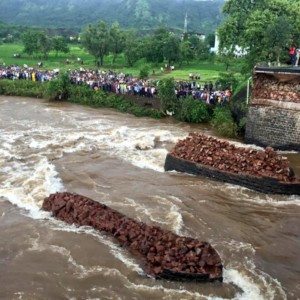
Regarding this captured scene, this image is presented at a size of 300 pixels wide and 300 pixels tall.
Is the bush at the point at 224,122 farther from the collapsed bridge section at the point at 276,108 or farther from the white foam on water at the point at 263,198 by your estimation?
the white foam on water at the point at 263,198

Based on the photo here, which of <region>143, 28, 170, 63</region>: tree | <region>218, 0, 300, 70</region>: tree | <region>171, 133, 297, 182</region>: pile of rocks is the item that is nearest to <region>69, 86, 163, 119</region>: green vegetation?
<region>218, 0, 300, 70</region>: tree

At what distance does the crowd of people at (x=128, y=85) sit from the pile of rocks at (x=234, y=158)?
8620 mm

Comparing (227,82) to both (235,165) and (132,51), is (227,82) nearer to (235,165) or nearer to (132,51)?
(235,165)

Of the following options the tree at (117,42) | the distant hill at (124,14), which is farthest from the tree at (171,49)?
the distant hill at (124,14)

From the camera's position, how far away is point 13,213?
13.6 meters

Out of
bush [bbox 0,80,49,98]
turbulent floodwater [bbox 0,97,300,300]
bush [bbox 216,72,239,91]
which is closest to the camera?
turbulent floodwater [bbox 0,97,300,300]

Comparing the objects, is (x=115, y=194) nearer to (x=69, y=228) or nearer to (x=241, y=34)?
(x=69, y=228)

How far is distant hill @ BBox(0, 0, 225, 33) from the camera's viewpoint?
13762 centimetres

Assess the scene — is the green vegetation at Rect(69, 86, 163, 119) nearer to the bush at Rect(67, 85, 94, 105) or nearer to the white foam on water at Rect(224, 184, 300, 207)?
the bush at Rect(67, 85, 94, 105)

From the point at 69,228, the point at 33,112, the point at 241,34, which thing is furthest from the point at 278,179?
the point at 33,112

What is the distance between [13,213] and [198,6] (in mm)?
167812

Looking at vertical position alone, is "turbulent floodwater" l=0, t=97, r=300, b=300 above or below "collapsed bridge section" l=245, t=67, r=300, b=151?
below

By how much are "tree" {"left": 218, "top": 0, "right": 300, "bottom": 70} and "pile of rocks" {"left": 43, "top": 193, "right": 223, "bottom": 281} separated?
16718 millimetres

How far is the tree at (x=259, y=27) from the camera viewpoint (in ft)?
84.2
